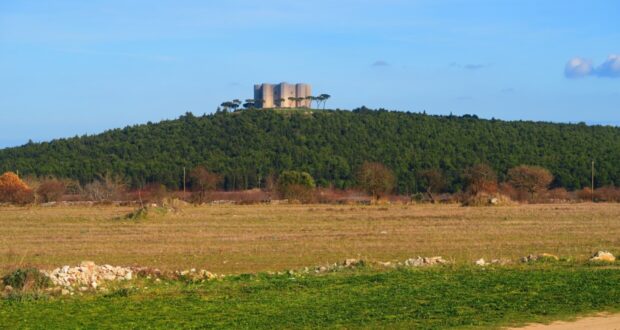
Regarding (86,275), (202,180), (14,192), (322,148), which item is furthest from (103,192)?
(86,275)

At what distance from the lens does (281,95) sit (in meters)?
137

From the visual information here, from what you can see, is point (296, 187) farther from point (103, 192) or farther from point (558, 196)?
point (558, 196)

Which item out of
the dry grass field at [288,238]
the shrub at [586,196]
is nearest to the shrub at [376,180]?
the shrub at [586,196]

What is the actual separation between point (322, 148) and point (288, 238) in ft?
243

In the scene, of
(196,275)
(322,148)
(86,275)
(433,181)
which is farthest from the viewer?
(322,148)

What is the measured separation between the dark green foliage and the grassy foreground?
978mm

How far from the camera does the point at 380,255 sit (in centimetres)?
2519

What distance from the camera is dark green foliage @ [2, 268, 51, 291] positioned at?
16000 millimetres

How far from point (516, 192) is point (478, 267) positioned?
57.0 meters

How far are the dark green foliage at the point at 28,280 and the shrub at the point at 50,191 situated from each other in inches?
2340

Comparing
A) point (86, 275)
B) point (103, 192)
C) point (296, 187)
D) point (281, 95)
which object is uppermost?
point (281, 95)

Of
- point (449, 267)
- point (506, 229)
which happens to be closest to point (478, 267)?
point (449, 267)

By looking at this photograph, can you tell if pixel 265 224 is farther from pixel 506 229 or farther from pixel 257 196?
pixel 257 196

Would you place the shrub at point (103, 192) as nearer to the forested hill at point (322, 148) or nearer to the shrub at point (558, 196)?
the forested hill at point (322, 148)
